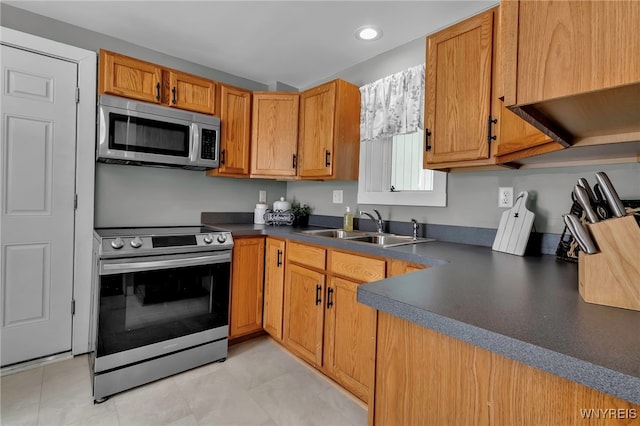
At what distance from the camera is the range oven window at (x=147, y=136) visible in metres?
2.12

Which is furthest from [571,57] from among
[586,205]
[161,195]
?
[161,195]

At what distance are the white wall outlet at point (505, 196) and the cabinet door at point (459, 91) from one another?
0.37 metres

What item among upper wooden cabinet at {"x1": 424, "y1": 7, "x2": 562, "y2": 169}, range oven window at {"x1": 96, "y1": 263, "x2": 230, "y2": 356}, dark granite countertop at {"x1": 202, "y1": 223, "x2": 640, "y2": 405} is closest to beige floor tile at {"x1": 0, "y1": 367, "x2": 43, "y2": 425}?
range oven window at {"x1": 96, "y1": 263, "x2": 230, "y2": 356}

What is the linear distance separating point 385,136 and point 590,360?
6.72ft

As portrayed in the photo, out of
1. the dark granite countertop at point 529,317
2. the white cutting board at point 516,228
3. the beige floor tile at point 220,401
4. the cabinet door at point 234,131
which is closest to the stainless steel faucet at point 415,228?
the white cutting board at point 516,228

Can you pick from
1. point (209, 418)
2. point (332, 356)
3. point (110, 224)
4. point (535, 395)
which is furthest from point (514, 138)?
point (110, 224)

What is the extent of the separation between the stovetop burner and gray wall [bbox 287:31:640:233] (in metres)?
1.12

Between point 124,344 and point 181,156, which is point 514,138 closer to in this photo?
point 181,156

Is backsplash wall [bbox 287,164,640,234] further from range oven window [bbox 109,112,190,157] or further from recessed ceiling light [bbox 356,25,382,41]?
range oven window [bbox 109,112,190,157]

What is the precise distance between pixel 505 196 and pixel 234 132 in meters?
2.10

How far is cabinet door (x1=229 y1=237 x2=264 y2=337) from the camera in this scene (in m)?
2.36

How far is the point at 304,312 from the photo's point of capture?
2154 mm

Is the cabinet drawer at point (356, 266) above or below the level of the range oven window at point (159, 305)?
above

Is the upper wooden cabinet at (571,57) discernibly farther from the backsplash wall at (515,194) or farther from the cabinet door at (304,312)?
the cabinet door at (304,312)
